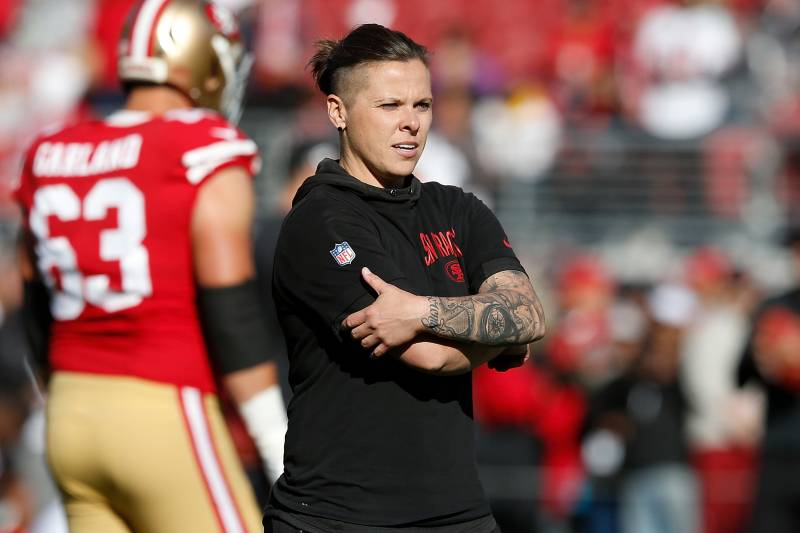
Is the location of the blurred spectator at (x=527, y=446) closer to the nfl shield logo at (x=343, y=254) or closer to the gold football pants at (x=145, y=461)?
the gold football pants at (x=145, y=461)

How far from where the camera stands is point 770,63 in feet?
39.2

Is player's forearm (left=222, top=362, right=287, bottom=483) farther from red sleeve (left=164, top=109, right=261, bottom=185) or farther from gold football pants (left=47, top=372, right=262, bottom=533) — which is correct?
red sleeve (left=164, top=109, right=261, bottom=185)

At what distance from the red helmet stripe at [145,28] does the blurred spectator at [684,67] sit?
25.7 ft

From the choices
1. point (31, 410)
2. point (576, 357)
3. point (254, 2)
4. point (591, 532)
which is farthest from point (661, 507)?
point (254, 2)

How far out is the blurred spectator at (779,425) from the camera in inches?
283

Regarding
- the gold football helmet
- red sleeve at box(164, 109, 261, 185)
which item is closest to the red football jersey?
red sleeve at box(164, 109, 261, 185)

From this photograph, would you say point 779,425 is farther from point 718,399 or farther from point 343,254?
point 343,254

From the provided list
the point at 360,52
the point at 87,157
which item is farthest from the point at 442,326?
the point at 87,157

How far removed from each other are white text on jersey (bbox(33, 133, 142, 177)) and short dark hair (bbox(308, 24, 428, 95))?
2.41 ft

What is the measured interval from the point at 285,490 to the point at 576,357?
639cm

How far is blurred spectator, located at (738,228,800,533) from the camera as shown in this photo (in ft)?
23.6

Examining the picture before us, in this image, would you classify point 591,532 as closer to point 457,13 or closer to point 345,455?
point 345,455

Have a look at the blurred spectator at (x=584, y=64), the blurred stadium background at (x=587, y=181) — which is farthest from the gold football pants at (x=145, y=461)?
the blurred spectator at (x=584, y=64)

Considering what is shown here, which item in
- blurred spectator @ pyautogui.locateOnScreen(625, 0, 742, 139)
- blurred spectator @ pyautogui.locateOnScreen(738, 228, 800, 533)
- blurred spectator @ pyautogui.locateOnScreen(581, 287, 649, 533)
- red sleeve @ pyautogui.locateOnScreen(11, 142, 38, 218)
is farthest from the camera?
blurred spectator @ pyautogui.locateOnScreen(625, 0, 742, 139)
